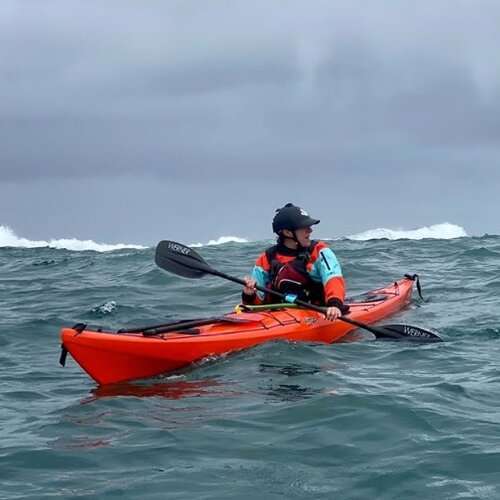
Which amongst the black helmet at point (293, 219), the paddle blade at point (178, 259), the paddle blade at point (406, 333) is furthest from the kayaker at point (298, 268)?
the paddle blade at point (178, 259)

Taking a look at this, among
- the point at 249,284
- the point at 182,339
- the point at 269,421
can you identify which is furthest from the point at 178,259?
the point at 269,421

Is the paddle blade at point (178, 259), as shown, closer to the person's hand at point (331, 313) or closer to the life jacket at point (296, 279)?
the life jacket at point (296, 279)

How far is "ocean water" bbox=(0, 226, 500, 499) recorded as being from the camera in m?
4.83

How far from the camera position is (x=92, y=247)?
88.4ft

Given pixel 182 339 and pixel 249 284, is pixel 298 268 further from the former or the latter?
pixel 182 339

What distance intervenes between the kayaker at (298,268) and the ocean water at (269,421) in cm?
70

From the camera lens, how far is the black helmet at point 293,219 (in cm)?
937

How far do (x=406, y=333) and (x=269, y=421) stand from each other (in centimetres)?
357

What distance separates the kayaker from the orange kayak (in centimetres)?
33

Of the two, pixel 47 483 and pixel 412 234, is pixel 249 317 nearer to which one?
pixel 47 483

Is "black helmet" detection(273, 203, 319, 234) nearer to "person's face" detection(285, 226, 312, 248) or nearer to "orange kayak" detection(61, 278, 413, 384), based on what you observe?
"person's face" detection(285, 226, 312, 248)

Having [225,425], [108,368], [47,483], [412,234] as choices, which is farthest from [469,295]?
[412,234]

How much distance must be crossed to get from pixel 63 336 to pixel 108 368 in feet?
1.52

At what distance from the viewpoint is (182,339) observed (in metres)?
7.95
